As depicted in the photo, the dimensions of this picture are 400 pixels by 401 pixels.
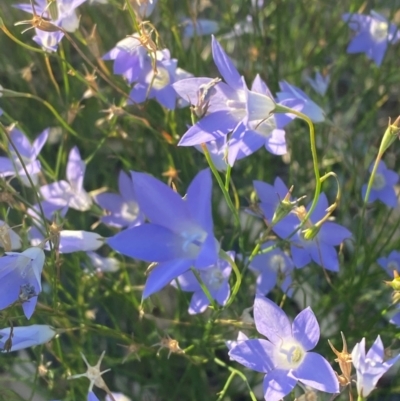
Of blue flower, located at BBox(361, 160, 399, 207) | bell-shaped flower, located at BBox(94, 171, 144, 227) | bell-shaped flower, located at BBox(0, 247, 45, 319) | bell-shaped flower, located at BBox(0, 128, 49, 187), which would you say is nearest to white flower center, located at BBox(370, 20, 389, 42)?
blue flower, located at BBox(361, 160, 399, 207)

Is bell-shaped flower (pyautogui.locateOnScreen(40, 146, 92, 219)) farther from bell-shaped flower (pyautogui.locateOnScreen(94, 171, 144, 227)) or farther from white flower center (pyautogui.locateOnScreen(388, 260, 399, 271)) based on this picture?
white flower center (pyautogui.locateOnScreen(388, 260, 399, 271))

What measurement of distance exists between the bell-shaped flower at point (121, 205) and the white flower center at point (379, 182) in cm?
45

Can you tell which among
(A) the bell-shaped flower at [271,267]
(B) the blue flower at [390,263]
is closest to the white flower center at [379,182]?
(B) the blue flower at [390,263]

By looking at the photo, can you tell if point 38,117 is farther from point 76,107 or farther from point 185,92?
point 185,92

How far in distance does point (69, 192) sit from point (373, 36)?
71cm

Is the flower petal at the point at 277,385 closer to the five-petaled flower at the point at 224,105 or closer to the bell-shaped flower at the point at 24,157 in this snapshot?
the five-petaled flower at the point at 224,105

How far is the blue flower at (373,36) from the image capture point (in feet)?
4.22

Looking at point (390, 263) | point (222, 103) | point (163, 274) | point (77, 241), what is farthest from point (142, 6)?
point (390, 263)

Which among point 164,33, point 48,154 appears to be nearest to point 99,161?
point 48,154

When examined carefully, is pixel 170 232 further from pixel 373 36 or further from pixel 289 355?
pixel 373 36

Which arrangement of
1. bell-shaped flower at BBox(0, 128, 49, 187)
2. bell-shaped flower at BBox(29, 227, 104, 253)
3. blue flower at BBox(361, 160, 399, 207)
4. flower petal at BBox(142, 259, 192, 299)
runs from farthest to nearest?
blue flower at BBox(361, 160, 399, 207), bell-shaped flower at BBox(0, 128, 49, 187), bell-shaped flower at BBox(29, 227, 104, 253), flower petal at BBox(142, 259, 192, 299)

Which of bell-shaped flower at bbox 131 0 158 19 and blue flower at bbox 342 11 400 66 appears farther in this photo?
blue flower at bbox 342 11 400 66

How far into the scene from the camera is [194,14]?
121 centimetres

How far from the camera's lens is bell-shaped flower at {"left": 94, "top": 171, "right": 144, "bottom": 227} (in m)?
1.12
